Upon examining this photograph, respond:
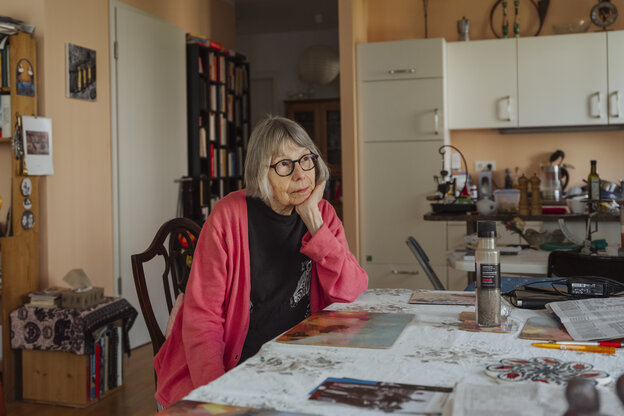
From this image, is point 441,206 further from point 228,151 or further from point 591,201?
point 228,151

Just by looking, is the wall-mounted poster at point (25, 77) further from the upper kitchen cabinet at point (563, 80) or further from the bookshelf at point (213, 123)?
the upper kitchen cabinet at point (563, 80)

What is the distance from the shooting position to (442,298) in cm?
171

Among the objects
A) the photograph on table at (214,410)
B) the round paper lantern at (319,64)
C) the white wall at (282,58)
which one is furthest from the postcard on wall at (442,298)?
the white wall at (282,58)

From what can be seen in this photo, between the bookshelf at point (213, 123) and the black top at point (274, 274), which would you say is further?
the bookshelf at point (213, 123)

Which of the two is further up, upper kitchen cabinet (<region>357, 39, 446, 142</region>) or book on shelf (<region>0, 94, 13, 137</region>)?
upper kitchen cabinet (<region>357, 39, 446, 142</region>)

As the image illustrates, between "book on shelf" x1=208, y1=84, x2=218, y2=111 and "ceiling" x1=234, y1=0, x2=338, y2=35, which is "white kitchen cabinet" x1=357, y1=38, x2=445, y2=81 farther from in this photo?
"ceiling" x1=234, y1=0, x2=338, y2=35

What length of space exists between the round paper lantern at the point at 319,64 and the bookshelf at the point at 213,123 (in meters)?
1.07

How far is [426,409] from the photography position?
888 mm

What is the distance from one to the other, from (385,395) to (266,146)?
0.91 meters

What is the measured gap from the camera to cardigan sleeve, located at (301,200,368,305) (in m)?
1.68

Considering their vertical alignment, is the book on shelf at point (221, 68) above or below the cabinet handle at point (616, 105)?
above

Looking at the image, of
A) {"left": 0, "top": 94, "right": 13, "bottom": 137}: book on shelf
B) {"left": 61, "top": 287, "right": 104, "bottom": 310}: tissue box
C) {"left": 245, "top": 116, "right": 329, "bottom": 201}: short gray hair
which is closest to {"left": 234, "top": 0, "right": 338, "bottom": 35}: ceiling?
{"left": 0, "top": 94, "right": 13, "bottom": 137}: book on shelf

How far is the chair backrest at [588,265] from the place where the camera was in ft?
7.37

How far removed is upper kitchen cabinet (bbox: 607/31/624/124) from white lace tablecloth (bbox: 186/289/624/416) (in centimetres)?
388
